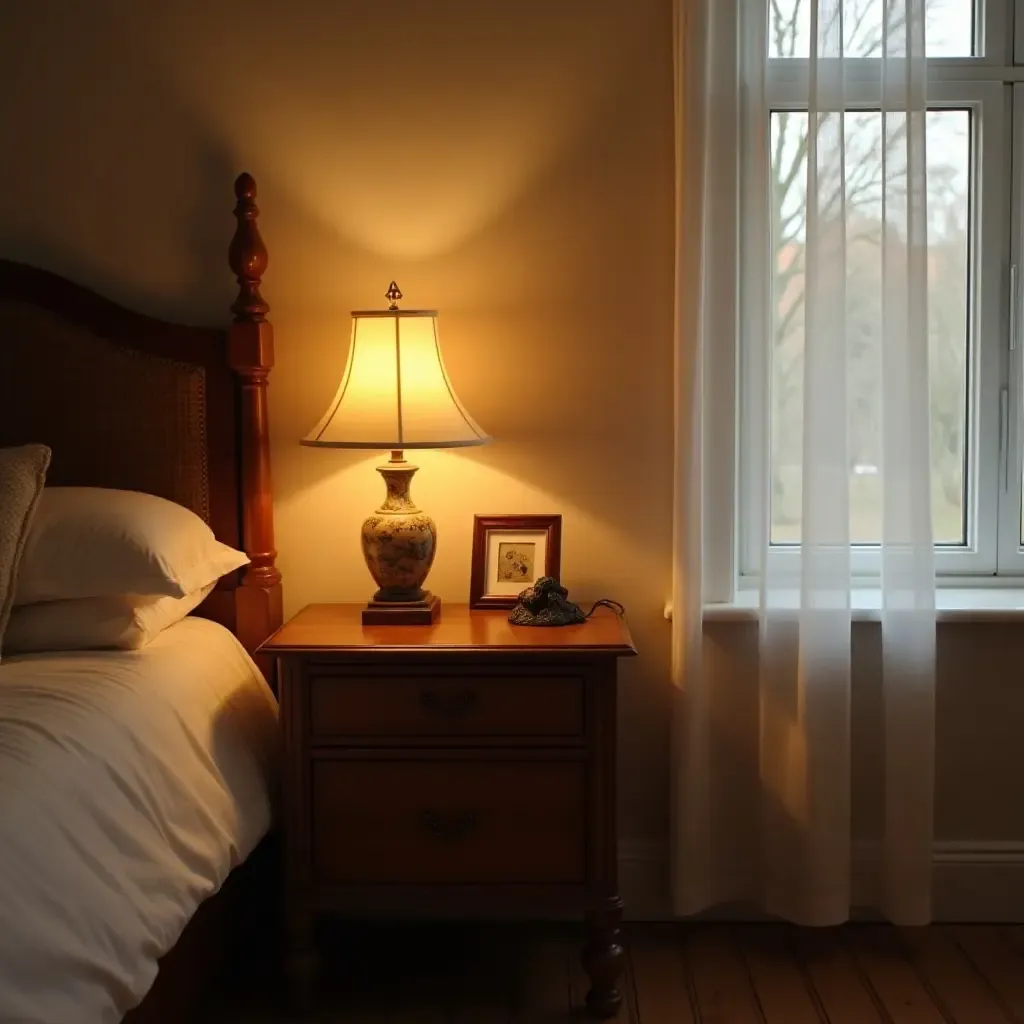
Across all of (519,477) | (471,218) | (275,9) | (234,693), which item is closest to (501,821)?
(234,693)

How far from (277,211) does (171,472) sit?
0.57 metres

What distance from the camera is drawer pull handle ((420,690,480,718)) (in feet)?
7.00

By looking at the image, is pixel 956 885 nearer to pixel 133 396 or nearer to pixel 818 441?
pixel 818 441

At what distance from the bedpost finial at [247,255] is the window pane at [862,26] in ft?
3.52

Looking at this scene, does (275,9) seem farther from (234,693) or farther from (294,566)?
(234,693)

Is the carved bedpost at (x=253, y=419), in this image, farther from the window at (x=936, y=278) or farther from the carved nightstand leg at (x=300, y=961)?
the window at (x=936, y=278)

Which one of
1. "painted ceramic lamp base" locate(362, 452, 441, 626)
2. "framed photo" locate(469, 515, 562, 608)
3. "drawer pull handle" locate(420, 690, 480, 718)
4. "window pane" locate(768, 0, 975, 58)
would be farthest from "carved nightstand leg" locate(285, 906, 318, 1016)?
"window pane" locate(768, 0, 975, 58)

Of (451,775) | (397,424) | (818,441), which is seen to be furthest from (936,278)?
(451,775)

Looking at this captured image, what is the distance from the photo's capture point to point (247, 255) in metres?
2.40

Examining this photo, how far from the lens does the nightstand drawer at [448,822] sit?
2.15 meters

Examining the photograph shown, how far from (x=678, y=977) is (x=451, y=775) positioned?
63 centimetres

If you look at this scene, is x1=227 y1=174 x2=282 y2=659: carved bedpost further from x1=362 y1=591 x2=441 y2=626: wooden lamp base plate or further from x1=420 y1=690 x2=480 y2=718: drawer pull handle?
x1=420 y1=690 x2=480 y2=718: drawer pull handle

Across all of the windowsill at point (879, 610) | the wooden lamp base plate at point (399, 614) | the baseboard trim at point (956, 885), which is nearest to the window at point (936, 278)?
the windowsill at point (879, 610)

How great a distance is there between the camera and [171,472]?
245 cm
